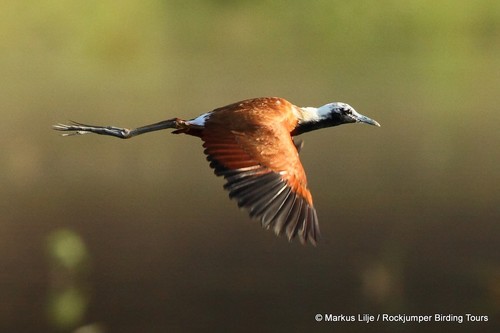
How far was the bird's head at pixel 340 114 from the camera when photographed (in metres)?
3.06

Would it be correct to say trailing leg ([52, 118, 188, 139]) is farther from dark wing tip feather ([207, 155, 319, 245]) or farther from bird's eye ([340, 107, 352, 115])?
bird's eye ([340, 107, 352, 115])

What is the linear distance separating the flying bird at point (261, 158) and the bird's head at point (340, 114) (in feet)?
0.52

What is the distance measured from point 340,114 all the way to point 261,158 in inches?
22.4

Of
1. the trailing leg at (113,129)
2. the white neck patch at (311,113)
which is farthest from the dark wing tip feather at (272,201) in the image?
the white neck patch at (311,113)

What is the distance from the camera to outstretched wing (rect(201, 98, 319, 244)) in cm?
249

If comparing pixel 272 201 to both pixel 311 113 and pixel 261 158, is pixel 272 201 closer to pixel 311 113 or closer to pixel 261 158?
pixel 261 158

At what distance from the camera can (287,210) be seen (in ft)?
8.27

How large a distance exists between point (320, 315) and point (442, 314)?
1.94ft

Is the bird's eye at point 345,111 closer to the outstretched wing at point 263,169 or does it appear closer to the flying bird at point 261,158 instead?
the flying bird at point 261,158

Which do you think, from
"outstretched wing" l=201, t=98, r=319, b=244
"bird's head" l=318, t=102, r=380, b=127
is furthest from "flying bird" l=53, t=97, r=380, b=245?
"bird's head" l=318, t=102, r=380, b=127

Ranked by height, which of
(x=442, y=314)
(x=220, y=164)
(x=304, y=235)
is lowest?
(x=442, y=314)

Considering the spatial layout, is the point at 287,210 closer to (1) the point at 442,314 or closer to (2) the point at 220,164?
(2) the point at 220,164

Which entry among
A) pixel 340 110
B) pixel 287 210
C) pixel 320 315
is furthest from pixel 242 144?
pixel 320 315

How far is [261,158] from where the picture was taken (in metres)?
2.60
